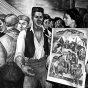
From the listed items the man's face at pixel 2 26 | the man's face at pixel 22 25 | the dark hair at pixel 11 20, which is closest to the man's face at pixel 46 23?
the man's face at pixel 22 25

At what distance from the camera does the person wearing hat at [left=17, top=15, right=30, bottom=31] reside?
2286 millimetres

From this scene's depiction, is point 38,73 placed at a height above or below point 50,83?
above

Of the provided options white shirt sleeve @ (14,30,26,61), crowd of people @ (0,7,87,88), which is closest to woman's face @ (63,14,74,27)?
crowd of people @ (0,7,87,88)

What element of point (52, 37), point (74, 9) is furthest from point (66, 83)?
point (74, 9)

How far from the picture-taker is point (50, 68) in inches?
85.9

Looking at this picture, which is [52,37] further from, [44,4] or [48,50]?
[44,4]

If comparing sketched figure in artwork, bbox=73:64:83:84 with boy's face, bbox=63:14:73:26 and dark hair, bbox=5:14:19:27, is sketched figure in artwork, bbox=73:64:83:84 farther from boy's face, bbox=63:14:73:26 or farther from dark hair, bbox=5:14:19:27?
dark hair, bbox=5:14:19:27

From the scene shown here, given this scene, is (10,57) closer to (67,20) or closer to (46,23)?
(46,23)

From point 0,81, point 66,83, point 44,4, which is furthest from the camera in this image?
point 44,4

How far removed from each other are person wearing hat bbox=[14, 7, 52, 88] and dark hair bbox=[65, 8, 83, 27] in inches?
17.4

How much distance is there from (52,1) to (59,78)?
120 centimetres

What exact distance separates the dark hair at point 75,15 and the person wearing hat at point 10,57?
0.84m

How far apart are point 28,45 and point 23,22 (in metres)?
0.36

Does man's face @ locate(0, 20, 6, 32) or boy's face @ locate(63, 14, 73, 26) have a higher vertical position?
boy's face @ locate(63, 14, 73, 26)
